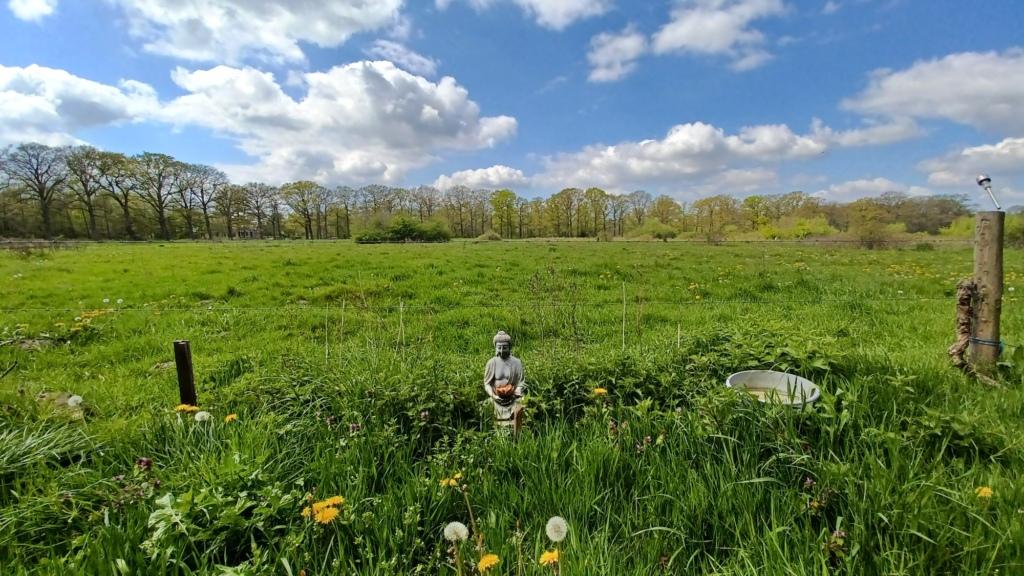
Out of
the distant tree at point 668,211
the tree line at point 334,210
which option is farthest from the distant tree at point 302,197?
the distant tree at point 668,211

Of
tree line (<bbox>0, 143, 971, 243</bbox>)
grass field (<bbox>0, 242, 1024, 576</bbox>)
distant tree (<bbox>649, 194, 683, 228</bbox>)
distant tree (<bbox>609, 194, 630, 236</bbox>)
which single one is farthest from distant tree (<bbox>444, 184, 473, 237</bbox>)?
grass field (<bbox>0, 242, 1024, 576</bbox>)

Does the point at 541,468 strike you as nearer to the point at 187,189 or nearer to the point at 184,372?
the point at 184,372

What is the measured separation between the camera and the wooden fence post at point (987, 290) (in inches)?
163

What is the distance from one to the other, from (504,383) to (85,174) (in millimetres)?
80017

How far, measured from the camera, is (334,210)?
87688 mm

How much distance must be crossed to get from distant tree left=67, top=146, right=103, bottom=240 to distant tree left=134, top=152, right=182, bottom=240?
4.54 metres

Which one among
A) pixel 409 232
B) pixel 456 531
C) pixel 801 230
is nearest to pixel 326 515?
pixel 456 531

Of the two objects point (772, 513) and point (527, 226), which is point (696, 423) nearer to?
point (772, 513)

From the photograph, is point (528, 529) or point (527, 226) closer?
point (528, 529)

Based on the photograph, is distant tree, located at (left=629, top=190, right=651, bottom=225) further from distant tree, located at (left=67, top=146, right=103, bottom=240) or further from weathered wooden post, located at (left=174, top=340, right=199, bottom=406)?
weathered wooden post, located at (left=174, top=340, right=199, bottom=406)

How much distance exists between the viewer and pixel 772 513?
2.27m

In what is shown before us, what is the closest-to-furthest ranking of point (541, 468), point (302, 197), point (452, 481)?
point (452, 481) → point (541, 468) → point (302, 197)

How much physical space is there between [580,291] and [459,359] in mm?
6050

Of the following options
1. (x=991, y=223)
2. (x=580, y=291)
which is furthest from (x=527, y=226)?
→ (x=991, y=223)
